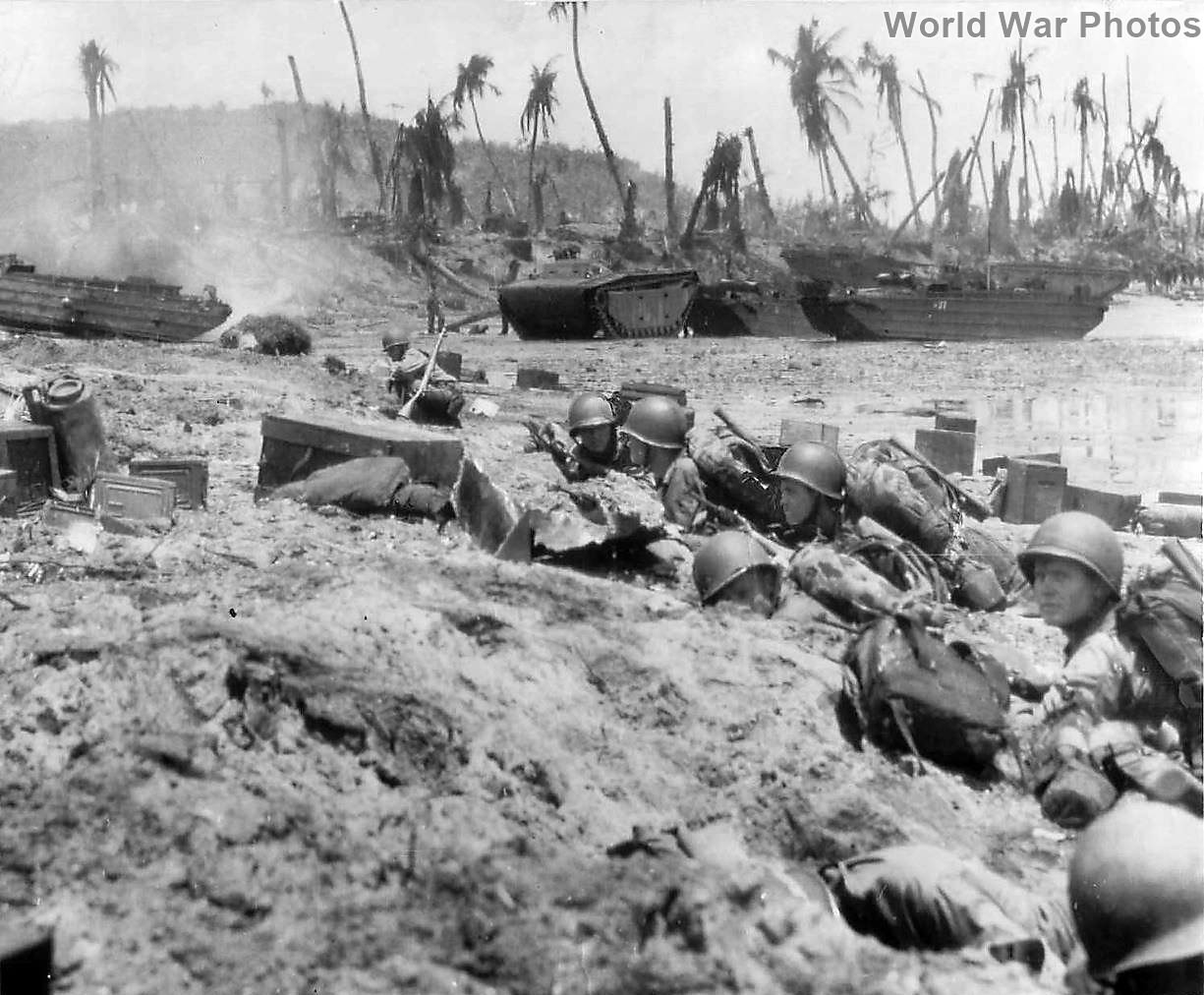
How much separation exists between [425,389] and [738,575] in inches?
236

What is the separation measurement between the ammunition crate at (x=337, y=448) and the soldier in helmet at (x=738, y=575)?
6.45 ft

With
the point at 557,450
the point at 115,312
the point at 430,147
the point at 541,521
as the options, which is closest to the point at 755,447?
the point at 541,521

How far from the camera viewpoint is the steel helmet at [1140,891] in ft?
7.97

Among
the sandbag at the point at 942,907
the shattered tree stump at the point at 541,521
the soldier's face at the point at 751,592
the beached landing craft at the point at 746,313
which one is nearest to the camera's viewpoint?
the sandbag at the point at 942,907

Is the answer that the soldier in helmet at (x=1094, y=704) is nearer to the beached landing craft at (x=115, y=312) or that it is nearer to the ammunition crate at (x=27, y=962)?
the ammunition crate at (x=27, y=962)

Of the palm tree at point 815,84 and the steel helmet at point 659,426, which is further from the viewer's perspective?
the palm tree at point 815,84

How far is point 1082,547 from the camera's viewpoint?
4188 millimetres

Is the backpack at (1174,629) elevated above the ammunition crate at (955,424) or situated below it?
below

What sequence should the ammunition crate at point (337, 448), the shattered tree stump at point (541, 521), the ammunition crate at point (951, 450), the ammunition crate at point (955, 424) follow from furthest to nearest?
1. the ammunition crate at point (955, 424)
2. the ammunition crate at point (951, 450)
3. the ammunition crate at point (337, 448)
4. the shattered tree stump at point (541, 521)

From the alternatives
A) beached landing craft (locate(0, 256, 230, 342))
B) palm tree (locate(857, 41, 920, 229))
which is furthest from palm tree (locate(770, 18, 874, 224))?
beached landing craft (locate(0, 256, 230, 342))

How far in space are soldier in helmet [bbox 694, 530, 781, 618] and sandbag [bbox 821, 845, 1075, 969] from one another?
6.90 ft

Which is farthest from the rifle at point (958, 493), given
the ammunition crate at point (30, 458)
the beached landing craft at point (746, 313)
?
the beached landing craft at point (746, 313)

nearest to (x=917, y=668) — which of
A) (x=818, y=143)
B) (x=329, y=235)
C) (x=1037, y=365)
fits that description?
(x=1037, y=365)

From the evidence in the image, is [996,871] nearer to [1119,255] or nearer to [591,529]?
[591,529]
